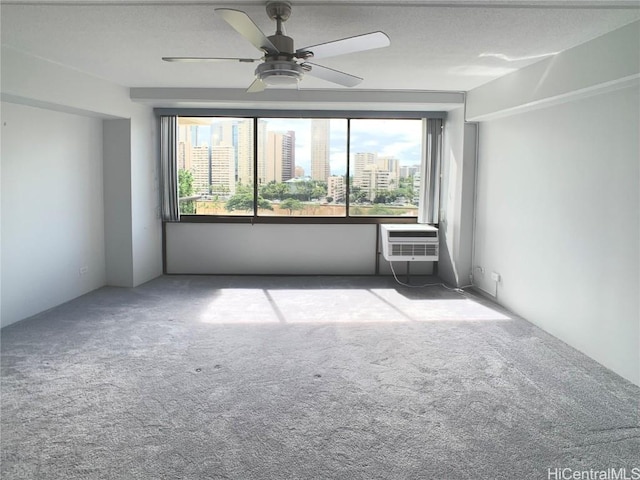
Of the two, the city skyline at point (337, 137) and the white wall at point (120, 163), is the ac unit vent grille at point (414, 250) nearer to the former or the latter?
the city skyline at point (337, 137)

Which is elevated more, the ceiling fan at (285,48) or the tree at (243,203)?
the ceiling fan at (285,48)

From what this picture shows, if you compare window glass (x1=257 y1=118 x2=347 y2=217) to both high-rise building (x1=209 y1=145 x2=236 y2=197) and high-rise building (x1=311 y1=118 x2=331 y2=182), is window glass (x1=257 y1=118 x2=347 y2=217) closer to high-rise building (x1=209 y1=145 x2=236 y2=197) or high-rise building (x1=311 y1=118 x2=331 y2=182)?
high-rise building (x1=311 y1=118 x2=331 y2=182)

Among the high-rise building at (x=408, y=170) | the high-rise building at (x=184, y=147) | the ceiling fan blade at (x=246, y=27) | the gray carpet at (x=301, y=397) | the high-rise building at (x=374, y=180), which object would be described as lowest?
the gray carpet at (x=301, y=397)

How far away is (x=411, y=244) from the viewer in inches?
248

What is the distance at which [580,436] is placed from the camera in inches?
105

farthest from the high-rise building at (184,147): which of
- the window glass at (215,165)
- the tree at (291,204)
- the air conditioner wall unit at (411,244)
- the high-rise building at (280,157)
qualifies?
the air conditioner wall unit at (411,244)

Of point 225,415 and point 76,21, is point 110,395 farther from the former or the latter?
point 76,21

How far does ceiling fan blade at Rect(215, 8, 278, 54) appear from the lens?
2.38m

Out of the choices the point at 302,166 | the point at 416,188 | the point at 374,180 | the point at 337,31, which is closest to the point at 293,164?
the point at 302,166

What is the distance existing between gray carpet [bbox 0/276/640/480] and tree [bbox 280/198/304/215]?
2.14 m

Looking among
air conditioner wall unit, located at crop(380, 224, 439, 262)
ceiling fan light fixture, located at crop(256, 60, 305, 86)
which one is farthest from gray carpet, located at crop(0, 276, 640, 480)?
ceiling fan light fixture, located at crop(256, 60, 305, 86)

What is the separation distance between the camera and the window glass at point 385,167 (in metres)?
6.82

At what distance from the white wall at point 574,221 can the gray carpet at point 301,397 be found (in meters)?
0.27

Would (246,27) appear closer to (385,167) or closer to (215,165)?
(215,165)
